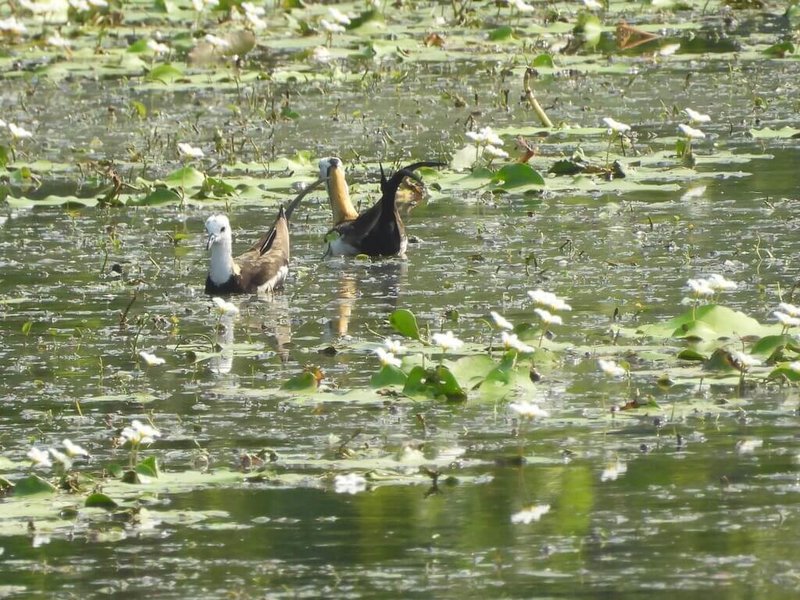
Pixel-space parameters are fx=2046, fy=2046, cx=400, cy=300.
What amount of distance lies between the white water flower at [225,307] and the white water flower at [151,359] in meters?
0.70

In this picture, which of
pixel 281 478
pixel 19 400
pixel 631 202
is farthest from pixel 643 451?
pixel 631 202

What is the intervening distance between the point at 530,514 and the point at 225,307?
3354 mm

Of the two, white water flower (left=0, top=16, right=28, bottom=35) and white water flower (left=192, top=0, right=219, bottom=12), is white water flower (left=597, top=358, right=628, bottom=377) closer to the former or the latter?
white water flower (left=0, top=16, right=28, bottom=35)

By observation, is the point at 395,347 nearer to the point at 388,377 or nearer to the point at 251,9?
the point at 388,377

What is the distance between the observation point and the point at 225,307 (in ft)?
29.7

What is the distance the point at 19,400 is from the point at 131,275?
8.98ft

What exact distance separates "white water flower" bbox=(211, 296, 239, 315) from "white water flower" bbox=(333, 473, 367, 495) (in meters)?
2.74

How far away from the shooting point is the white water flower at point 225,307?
9047 millimetres

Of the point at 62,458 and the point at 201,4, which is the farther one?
the point at 201,4

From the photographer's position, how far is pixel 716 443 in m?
6.63

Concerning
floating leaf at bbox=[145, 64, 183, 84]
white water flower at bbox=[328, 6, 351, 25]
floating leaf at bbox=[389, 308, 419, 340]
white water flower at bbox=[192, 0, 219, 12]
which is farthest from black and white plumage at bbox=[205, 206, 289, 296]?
white water flower at bbox=[192, 0, 219, 12]

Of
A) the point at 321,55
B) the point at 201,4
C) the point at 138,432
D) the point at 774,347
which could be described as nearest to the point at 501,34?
the point at 321,55

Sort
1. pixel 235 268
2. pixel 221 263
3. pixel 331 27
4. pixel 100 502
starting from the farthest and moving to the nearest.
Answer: pixel 331 27
pixel 235 268
pixel 221 263
pixel 100 502

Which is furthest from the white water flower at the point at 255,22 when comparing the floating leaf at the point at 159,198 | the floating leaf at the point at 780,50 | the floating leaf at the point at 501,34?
the floating leaf at the point at 159,198
